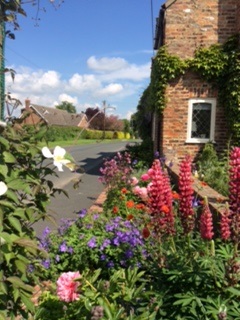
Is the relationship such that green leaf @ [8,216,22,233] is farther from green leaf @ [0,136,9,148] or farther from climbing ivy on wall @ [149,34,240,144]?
climbing ivy on wall @ [149,34,240,144]

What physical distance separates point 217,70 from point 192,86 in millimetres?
878

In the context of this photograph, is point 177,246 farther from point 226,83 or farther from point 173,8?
point 173,8

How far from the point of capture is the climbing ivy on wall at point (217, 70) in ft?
36.2

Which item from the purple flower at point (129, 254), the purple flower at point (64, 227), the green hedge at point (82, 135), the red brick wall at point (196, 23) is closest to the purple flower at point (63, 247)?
the purple flower at point (64, 227)

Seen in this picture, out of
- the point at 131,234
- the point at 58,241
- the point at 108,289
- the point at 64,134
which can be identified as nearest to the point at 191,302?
the point at 108,289

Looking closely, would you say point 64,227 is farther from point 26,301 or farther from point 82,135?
point 82,135

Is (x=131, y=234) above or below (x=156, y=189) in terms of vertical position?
below

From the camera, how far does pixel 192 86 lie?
11.7 metres

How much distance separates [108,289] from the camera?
2186 millimetres

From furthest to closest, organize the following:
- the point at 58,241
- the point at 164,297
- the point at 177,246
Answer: the point at 58,241 < the point at 177,246 < the point at 164,297

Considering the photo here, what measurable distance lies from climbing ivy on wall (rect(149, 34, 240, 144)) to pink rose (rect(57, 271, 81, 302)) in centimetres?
964

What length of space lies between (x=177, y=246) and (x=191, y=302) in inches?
27.5

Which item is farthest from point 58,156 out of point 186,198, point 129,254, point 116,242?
point 116,242

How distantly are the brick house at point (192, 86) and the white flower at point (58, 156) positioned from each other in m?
9.81
